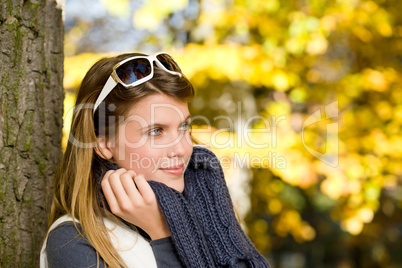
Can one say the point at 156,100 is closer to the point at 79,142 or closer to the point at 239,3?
the point at 79,142

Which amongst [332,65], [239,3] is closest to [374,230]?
[332,65]

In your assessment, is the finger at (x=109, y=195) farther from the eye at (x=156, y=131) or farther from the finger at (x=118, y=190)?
the eye at (x=156, y=131)

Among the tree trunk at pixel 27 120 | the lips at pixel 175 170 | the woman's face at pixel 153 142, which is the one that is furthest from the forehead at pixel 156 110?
the tree trunk at pixel 27 120

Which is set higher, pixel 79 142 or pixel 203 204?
pixel 79 142

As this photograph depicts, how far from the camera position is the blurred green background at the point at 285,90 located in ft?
13.0

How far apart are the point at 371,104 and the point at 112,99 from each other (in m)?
3.84

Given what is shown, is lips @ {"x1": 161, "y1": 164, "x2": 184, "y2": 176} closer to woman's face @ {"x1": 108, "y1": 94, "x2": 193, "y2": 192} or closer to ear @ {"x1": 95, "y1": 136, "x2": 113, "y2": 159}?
woman's face @ {"x1": 108, "y1": 94, "x2": 193, "y2": 192}

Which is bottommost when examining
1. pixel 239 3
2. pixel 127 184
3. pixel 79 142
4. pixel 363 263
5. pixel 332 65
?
pixel 363 263

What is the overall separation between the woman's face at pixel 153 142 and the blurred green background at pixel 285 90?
1.79 meters

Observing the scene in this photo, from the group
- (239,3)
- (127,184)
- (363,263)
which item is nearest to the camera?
(127,184)

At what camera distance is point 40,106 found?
1874 mm

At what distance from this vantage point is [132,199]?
1.60 metres

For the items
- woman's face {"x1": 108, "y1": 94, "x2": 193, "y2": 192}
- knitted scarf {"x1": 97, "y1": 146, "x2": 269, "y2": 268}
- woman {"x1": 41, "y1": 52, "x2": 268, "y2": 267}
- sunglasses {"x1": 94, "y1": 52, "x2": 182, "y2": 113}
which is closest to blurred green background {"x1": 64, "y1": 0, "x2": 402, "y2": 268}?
knitted scarf {"x1": 97, "y1": 146, "x2": 269, "y2": 268}

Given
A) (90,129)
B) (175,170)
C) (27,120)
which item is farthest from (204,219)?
(27,120)
